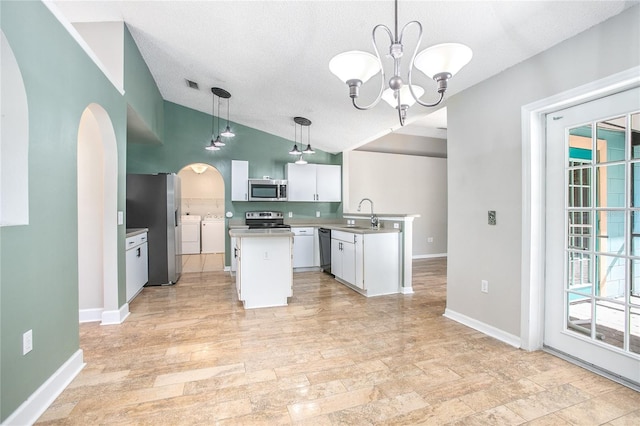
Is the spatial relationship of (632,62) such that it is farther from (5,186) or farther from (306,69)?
(5,186)

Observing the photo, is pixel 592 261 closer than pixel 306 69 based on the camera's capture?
Yes

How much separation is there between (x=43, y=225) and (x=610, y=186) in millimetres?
3536

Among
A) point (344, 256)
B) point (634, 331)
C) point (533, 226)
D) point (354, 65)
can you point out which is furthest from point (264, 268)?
point (634, 331)

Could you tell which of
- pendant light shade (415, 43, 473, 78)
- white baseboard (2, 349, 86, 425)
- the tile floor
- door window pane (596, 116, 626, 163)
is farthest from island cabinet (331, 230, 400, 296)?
white baseboard (2, 349, 86, 425)

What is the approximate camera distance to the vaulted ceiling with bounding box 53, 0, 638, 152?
1.90 metres

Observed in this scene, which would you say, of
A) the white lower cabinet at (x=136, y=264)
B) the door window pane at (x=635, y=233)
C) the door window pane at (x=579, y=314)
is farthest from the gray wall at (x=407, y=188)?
the door window pane at (x=635, y=233)

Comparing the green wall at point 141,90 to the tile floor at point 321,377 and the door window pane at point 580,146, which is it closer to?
the tile floor at point 321,377

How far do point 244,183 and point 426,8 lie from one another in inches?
156

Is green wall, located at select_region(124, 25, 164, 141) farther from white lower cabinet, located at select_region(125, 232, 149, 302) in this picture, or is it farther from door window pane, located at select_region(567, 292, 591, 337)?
door window pane, located at select_region(567, 292, 591, 337)

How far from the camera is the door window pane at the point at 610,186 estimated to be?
1.88 meters

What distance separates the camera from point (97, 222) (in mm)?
3021

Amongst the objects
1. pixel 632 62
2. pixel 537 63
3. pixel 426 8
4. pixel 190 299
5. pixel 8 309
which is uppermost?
pixel 426 8

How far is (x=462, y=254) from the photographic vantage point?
112 inches

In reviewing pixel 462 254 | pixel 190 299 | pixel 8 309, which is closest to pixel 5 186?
pixel 8 309
